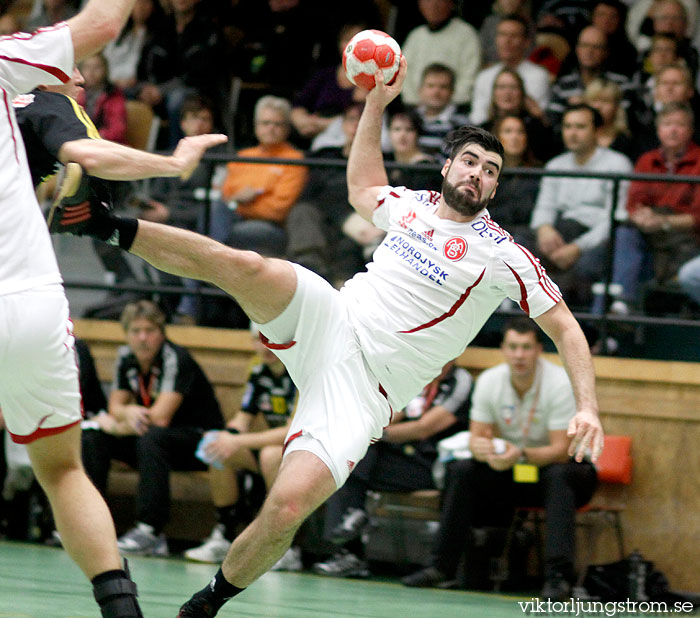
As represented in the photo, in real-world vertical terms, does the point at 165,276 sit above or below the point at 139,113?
below

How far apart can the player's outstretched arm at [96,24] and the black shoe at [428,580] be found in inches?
174

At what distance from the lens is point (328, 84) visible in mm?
10203

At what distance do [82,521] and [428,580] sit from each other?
148 inches

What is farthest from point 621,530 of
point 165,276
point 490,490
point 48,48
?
point 48,48

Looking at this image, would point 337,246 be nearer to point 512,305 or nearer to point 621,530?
point 512,305

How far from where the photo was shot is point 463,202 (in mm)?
5414

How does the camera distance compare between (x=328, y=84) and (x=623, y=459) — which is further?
(x=328, y=84)

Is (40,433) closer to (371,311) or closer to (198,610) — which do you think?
(198,610)

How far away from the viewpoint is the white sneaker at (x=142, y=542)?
26.6 feet

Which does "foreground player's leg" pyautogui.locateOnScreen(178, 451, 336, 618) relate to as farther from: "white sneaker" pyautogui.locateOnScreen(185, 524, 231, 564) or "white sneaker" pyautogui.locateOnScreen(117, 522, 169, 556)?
"white sneaker" pyautogui.locateOnScreen(117, 522, 169, 556)

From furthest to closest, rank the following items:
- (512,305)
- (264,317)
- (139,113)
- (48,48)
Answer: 1. (139,113)
2. (512,305)
3. (264,317)
4. (48,48)

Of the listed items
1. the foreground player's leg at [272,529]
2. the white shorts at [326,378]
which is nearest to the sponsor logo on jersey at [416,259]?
the white shorts at [326,378]

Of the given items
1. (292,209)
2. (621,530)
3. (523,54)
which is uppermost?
(523,54)

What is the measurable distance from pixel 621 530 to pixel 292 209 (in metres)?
3.24
